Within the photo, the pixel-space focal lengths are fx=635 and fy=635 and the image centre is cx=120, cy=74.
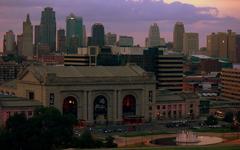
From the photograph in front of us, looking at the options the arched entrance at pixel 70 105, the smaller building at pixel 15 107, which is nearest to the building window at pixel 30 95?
the smaller building at pixel 15 107

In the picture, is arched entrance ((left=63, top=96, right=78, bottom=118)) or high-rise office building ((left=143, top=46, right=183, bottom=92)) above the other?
high-rise office building ((left=143, top=46, right=183, bottom=92))

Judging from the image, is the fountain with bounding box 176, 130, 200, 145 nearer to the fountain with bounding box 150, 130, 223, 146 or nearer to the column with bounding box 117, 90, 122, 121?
the fountain with bounding box 150, 130, 223, 146

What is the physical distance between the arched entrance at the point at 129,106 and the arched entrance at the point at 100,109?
3583 millimetres

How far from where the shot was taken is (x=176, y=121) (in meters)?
103

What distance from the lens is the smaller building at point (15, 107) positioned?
9344cm

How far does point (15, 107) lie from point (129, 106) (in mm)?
20384

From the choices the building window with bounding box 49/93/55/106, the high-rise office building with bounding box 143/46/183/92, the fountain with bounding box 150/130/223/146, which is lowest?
the fountain with bounding box 150/130/223/146

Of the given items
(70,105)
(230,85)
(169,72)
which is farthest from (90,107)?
(230,85)

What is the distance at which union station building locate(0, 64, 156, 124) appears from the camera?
3863 inches

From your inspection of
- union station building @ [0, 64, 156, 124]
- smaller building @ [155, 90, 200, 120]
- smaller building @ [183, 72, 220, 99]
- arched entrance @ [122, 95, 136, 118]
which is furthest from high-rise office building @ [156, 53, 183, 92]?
arched entrance @ [122, 95, 136, 118]

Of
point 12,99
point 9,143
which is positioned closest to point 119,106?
point 12,99

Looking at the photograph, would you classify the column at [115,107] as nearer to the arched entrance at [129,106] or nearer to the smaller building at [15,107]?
the arched entrance at [129,106]

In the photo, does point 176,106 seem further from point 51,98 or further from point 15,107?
point 15,107

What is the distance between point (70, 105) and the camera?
9962cm
